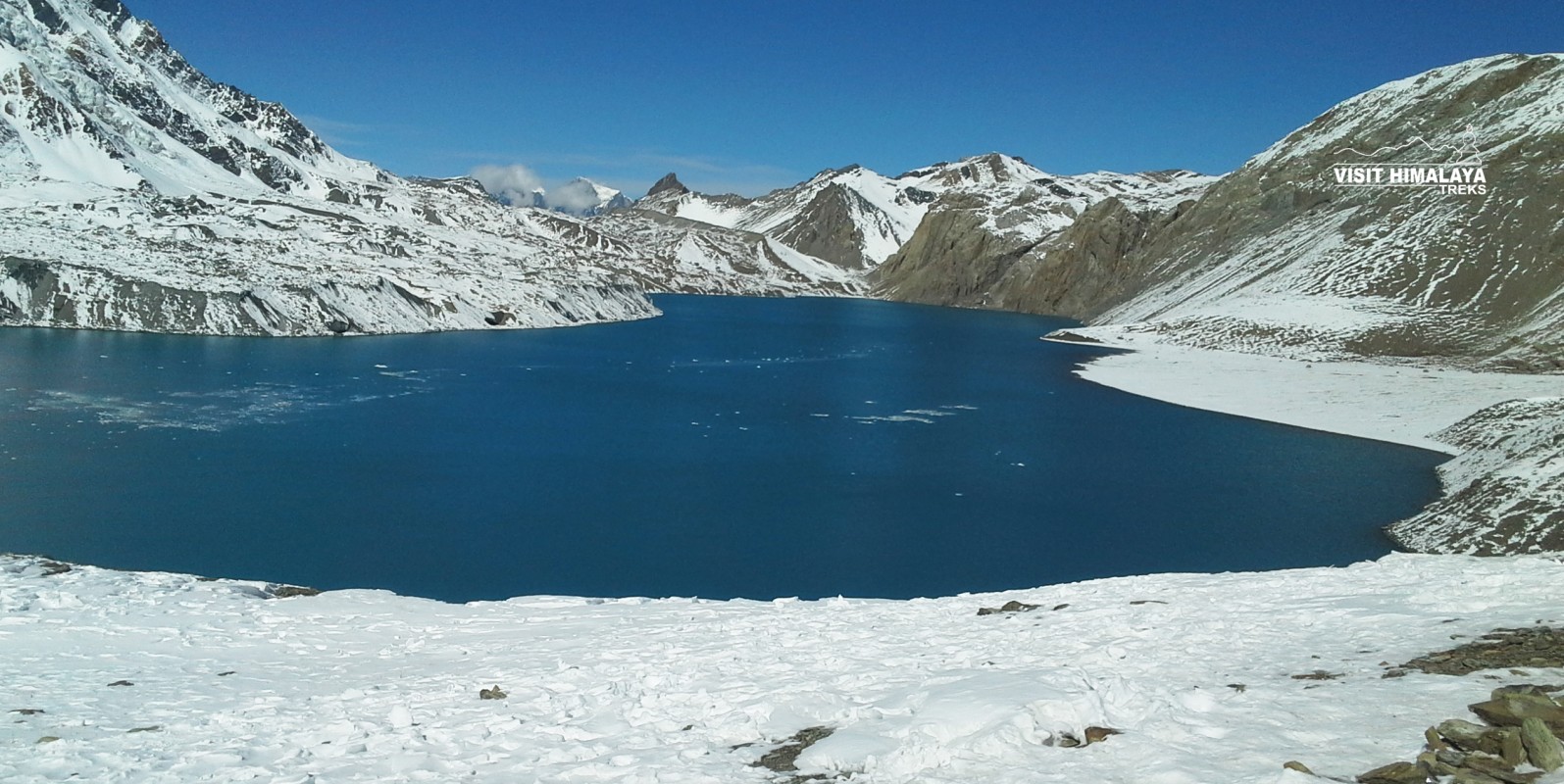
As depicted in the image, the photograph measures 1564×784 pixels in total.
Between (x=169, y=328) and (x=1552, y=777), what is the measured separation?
94.4 meters

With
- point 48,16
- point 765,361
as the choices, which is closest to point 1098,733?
point 765,361

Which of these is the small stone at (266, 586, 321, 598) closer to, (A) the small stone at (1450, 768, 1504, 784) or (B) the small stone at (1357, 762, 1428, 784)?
(B) the small stone at (1357, 762, 1428, 784)

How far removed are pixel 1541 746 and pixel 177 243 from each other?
121159 mm

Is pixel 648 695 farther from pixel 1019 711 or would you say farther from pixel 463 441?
pixel 463 441

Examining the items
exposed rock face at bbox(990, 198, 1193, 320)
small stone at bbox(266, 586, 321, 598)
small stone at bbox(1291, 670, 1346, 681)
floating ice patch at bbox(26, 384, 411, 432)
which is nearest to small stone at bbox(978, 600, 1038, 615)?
small stone at bbox(1291, 670, 1346, 681)

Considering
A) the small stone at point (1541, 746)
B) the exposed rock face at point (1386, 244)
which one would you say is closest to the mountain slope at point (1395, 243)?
the exposed rock face at point (1386, 244)

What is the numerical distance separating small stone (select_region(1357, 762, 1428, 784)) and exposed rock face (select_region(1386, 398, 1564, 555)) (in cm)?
2119

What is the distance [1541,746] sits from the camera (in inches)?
310

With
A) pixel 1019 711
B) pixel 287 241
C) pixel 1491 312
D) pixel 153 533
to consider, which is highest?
pixel 287 241

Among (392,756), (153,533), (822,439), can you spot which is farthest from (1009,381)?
(392,756)

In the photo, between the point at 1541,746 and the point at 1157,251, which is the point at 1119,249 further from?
the point at 1541,746

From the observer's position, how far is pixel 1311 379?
68.8 metres

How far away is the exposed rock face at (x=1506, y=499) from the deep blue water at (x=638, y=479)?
1662 millimetres

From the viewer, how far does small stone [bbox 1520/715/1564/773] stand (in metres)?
7.76
